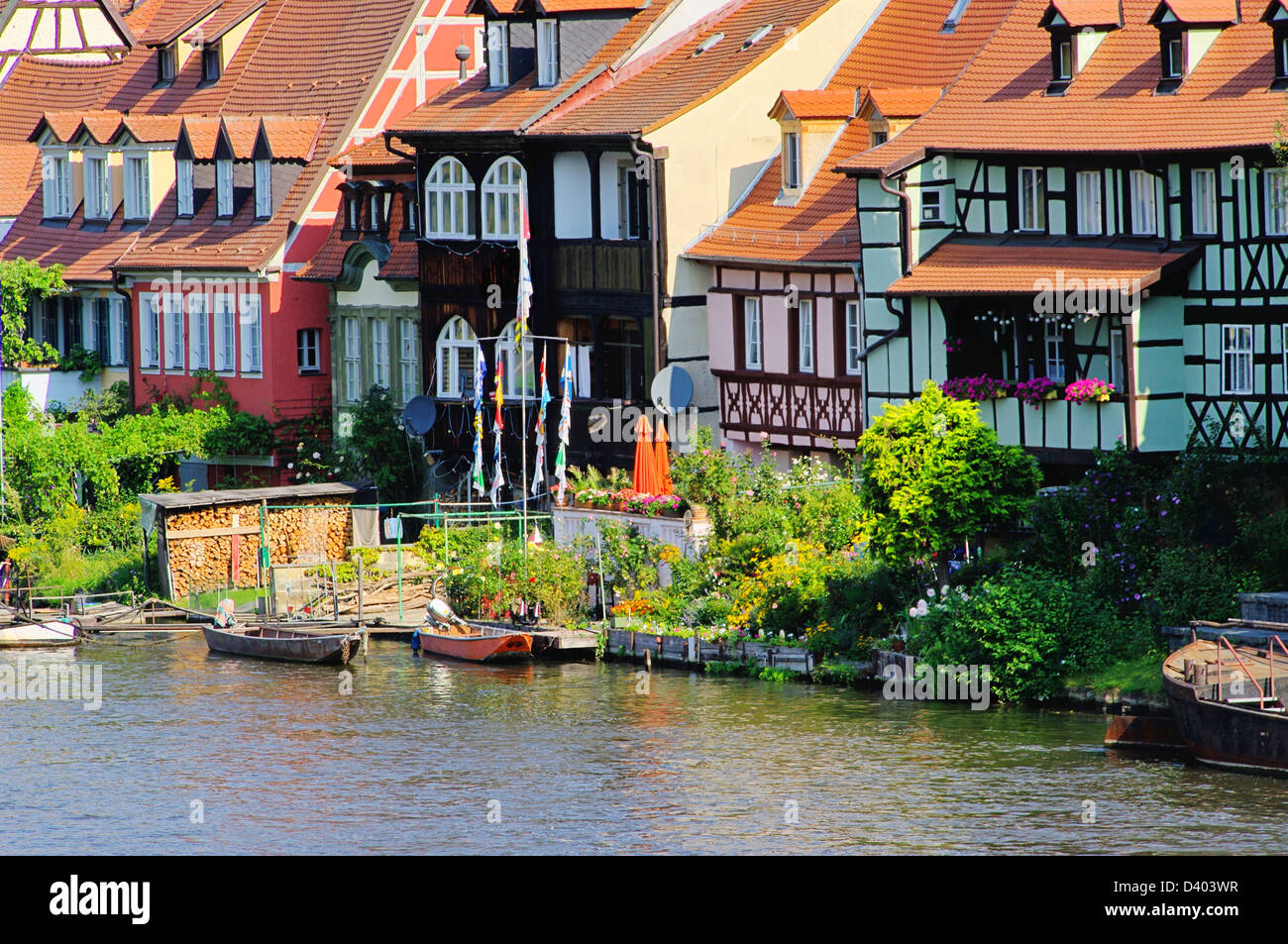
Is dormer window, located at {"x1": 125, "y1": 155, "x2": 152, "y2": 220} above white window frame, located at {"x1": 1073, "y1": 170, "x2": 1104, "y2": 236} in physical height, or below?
above

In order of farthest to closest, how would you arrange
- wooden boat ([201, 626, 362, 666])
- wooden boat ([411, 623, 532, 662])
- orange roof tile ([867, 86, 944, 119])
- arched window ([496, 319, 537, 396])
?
1. arched window ([496, 319, 537, 396])
2. orange roof tile ([867, 86, 944, 119])
3. wooden boat ([201, 626, 362, 666])
4. wooden boat ([411, 623, 532, 662])

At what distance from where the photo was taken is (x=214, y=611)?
53281 millimetres

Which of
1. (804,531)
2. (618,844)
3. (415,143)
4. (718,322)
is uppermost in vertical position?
(415,143)

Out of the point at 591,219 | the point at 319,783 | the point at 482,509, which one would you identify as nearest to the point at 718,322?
the point at 591,219

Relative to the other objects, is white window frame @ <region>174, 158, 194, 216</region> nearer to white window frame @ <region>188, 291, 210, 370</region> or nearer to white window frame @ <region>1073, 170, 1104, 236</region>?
white window frame @ <region>188, 291, 210, 370</region>

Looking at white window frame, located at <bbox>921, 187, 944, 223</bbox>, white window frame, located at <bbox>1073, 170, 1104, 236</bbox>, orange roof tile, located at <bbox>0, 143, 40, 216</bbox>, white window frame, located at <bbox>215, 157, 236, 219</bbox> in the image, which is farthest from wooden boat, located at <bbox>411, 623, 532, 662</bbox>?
orange roof tile, located at <bbox>0, 143, 40, 216</bbox>

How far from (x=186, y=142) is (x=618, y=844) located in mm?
36969

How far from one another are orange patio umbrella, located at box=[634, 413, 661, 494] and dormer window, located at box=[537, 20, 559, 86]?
10905 mm

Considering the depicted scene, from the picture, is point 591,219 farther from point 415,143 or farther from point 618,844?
point 618,844

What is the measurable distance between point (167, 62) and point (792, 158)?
27.4m

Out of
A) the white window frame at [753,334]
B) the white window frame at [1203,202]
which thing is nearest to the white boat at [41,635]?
the white window frame at [753,334]

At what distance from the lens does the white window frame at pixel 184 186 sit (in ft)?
212

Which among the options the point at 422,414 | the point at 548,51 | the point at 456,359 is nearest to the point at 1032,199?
the point at 548,51

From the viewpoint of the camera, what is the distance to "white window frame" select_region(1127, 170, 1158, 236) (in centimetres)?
4228
